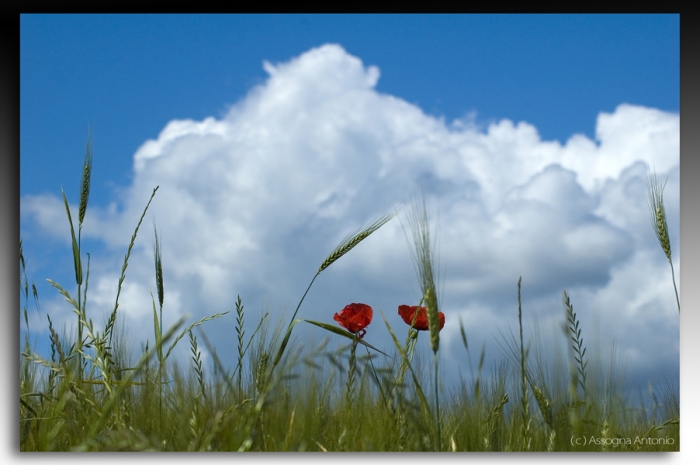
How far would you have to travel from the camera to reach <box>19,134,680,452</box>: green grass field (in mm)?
1852

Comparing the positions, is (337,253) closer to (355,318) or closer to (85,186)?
(355,318)

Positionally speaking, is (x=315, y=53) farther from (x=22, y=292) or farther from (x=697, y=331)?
(x=697, y=331)

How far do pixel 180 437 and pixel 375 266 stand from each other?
744 mm

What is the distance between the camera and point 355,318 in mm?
1929

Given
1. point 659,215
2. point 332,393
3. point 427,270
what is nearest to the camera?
point 427,270

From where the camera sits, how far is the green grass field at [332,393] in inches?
72.9

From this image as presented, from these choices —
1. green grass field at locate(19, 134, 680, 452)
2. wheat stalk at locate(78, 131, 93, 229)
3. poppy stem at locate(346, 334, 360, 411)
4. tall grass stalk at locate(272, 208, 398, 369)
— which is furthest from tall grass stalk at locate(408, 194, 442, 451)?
wheat stalk at locate(78, 131, 93, 229)

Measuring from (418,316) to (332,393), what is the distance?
0.32 metres

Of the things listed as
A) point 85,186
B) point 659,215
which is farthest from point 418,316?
point 85,186

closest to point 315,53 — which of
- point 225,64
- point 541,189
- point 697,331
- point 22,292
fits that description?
point 225,64

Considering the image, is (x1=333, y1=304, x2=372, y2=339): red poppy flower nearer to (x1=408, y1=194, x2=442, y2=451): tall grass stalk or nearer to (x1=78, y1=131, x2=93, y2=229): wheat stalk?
(x1=408, y1=194, x2=442, y2=451): tall grass stalk

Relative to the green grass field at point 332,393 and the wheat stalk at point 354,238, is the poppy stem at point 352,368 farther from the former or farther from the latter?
the wheat stalk at point 354,238

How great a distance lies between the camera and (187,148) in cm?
224

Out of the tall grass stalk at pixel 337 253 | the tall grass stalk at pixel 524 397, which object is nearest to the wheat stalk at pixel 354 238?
the tall grass stalk at pixel 337 253
